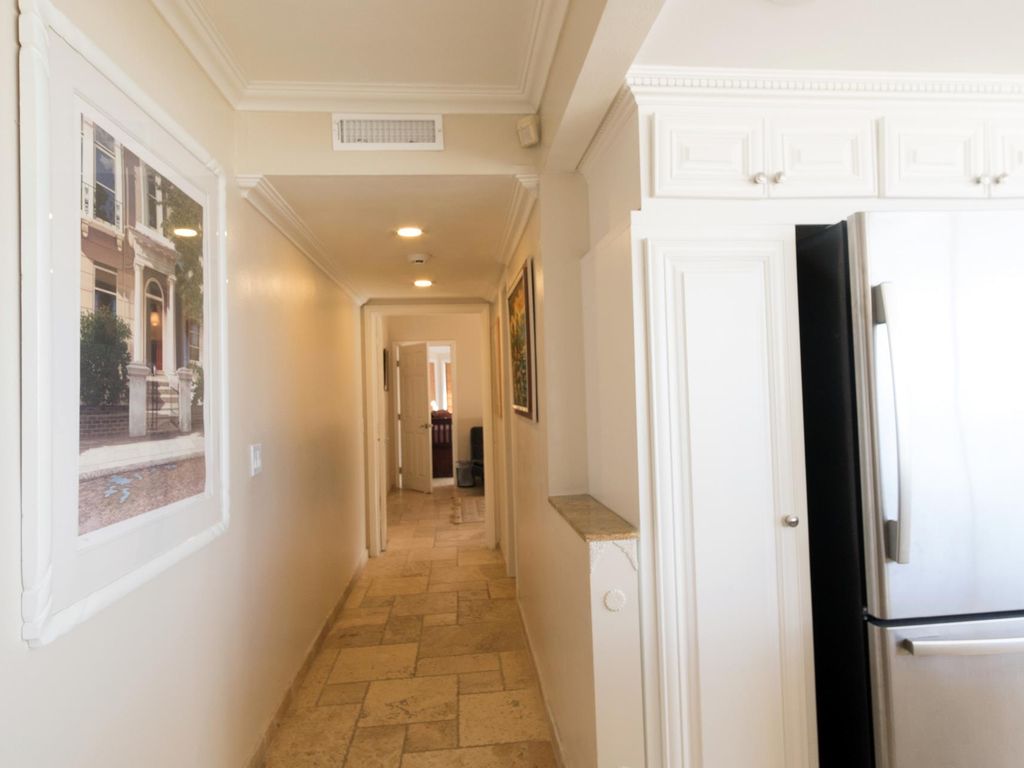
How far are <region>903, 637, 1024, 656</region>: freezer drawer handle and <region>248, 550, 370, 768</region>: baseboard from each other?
2.15m

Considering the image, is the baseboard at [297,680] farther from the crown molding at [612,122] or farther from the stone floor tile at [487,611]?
the crown molding at [612,122]

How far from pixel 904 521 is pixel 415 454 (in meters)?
6.64

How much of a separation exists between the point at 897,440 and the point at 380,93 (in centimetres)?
197

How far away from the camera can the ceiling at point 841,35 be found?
1.31 metres

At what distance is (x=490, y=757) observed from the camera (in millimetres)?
2068

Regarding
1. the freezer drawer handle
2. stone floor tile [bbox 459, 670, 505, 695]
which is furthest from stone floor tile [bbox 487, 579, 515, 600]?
the freezer drawer handle

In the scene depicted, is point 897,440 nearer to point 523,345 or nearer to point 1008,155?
point 1008,155

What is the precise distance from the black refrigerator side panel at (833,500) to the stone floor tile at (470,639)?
174 centimetres

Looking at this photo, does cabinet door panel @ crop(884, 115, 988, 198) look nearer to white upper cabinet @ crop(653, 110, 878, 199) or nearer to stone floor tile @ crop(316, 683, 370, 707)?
white upper cabinet @ crop(653, 110, 878, 199)

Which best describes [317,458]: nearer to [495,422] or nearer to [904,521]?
[495,422]

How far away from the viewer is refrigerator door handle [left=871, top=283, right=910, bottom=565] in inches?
53.3

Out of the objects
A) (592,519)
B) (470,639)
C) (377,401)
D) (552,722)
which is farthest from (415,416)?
(592,519)

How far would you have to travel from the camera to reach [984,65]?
1552mm

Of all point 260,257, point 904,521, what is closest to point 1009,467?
point 904,521
